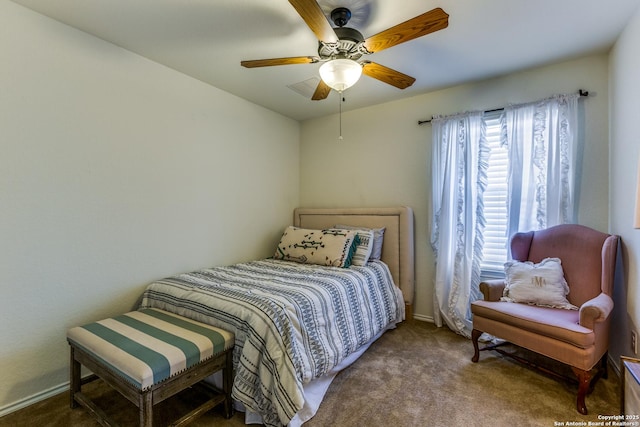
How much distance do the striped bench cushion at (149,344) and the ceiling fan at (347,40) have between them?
1.67 metres

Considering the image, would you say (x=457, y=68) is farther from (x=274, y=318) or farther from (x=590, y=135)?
(x=274, y=318)

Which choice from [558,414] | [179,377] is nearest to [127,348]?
[179,377]

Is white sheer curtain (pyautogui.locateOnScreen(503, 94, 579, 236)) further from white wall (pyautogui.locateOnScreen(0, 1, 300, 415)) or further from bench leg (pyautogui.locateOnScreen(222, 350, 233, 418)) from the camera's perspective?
white wall (pyautogui.locateOnScreen(0, 1, 300, 415))

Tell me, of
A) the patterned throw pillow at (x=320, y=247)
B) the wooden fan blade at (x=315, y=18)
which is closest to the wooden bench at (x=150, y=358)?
the patterned throw pillow at (x=320, y=247)

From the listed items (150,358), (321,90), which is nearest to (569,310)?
(321,90)

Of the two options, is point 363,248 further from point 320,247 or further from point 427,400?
point 427,400

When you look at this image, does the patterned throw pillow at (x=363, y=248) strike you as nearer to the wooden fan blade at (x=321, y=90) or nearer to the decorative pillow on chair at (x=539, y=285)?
the decorative pillow on chair at (x=539, y=285)

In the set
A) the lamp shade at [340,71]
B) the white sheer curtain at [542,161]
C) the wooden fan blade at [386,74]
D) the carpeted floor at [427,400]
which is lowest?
the carpeted floor at [427,400]

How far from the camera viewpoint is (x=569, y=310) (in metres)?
2.16

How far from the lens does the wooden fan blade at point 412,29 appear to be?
1.44 m

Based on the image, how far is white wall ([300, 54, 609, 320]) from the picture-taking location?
241cm

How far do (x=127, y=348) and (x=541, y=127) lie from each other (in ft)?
10.8

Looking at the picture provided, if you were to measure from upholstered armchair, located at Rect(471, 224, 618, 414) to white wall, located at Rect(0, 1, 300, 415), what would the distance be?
2.47 meters

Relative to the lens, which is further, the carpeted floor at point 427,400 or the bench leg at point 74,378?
the bench leg at point 74,378
